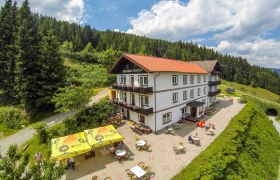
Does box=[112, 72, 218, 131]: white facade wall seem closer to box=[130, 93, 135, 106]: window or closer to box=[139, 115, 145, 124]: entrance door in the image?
box=[139, 115, 145, 124]: entrance door

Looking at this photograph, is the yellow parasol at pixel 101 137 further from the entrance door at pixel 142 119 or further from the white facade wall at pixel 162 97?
the entrance door at pixel 142 119

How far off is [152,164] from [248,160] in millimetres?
14007

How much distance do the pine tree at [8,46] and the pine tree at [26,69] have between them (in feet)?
10.5

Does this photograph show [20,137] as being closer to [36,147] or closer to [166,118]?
[36,147]

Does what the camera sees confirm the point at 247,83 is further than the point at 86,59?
Yes

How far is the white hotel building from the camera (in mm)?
25672

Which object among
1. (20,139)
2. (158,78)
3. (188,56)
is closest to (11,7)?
(20,139)

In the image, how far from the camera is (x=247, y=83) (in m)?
116

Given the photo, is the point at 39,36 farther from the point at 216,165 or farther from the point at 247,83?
the point at 247,83

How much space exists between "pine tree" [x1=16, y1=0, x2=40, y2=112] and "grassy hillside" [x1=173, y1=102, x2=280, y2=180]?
30095 mm

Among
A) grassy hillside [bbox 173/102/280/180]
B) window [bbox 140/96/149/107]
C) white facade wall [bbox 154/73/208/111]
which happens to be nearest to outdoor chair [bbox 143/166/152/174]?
grassy hillside [bbox 173/102/280/180]

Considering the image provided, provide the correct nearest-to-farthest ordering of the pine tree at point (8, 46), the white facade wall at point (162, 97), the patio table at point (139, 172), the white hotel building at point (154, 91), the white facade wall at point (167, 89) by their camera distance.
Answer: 1. the patio table at point (139, 172)
2. the white hotel building at point (154, 91)
3. the white facade wall at point (162, 97)
4. the white facade wall at point (167, 89)
5. the pine tree at point (8, 46)

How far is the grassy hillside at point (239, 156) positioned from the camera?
17938mm

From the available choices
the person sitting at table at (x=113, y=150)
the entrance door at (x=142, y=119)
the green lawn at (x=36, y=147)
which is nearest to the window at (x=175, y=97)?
the entrance door at (x=142, y=119)
